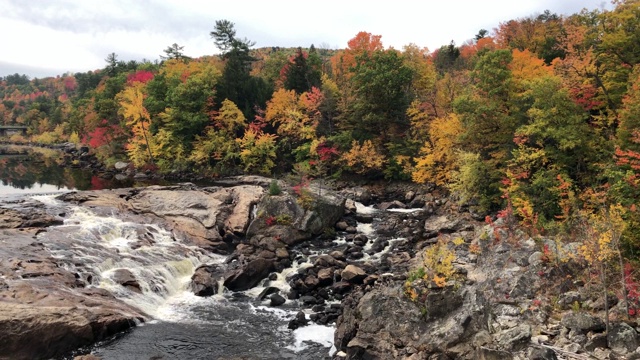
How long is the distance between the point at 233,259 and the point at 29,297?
1177 cm

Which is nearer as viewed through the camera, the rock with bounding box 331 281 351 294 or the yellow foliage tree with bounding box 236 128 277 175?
the rock with bounding box 331 281 351 294

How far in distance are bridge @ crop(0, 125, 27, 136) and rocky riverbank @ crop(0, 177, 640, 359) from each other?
11157 centimetres

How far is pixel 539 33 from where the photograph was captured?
49812 mm

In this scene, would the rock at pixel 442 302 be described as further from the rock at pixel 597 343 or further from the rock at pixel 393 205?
the rock at pixel 393 205

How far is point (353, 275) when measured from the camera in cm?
2286

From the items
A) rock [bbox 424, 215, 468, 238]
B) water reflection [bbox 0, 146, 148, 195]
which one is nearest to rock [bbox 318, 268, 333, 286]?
rock [bbox 424, 215, 468, 238]

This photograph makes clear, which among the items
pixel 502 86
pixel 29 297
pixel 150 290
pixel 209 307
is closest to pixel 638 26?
pixel 502 86

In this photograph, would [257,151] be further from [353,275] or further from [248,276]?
[353,275]

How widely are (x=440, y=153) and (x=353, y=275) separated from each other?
1951 centimetres

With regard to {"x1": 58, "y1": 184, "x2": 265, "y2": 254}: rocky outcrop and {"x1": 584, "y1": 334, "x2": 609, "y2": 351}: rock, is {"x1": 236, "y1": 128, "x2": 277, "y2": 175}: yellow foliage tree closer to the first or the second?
{"x1": 58, "y1": 184, "x2": 265, "y2": 254}: rocky outcrop

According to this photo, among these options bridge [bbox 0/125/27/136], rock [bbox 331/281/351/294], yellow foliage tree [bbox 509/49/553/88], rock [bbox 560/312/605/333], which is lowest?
rock [bbox 331/281/351/294]

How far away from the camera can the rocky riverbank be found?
14055 millimetres

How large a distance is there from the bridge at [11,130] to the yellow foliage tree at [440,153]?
12937 centimetres

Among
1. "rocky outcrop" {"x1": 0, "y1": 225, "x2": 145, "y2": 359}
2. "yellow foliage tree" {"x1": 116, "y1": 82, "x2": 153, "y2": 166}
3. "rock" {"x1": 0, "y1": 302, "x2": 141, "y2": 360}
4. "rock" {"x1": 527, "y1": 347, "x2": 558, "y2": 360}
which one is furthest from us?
"yellow foliage tree" {"x1": 116, "y1": 82, "x2": 153, "y2": 166}
